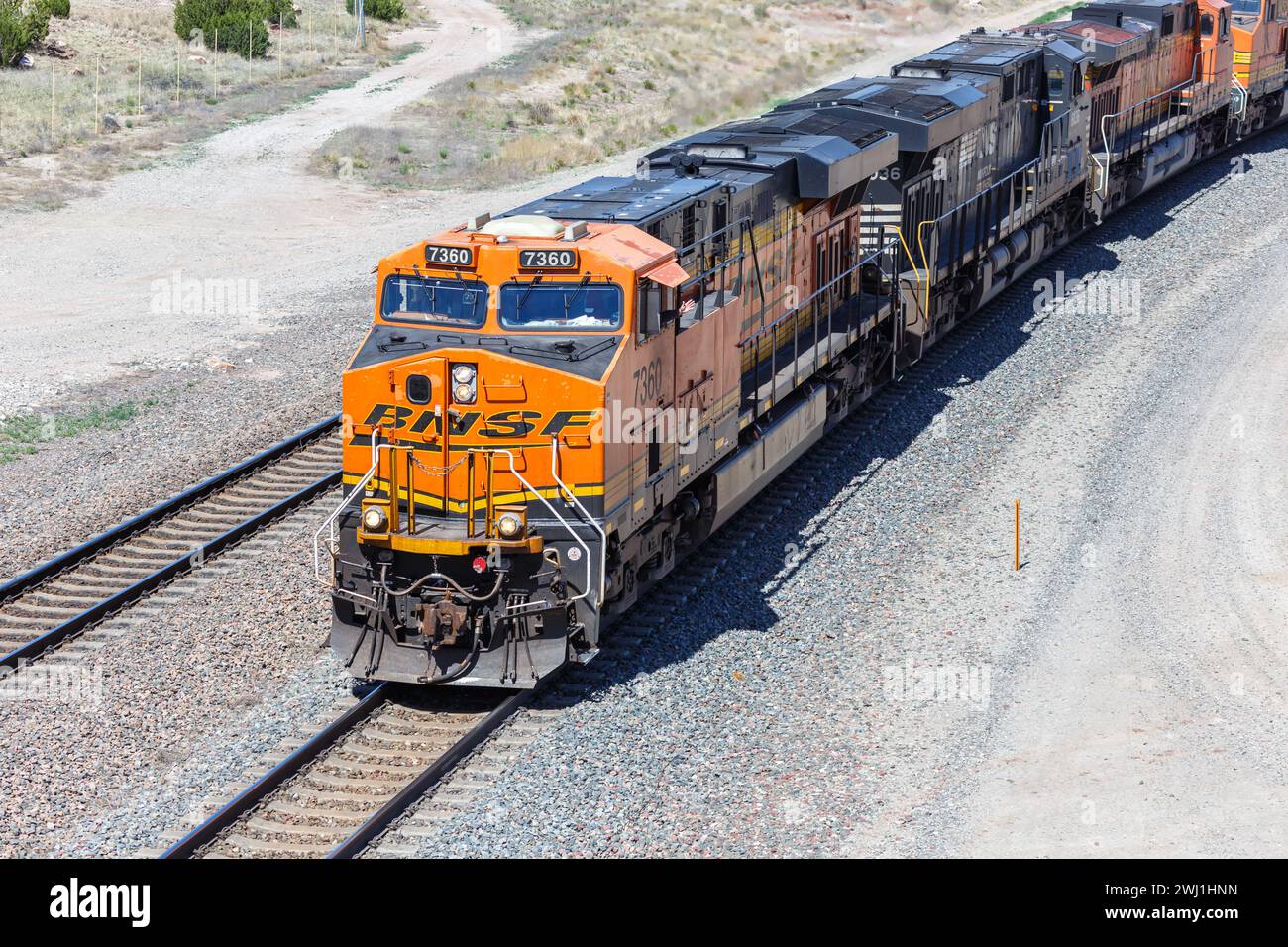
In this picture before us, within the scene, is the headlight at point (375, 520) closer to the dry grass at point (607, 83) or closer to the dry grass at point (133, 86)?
the dry grass at point (133, 86)

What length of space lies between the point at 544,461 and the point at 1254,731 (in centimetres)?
645

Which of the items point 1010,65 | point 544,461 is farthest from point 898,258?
point 544,461

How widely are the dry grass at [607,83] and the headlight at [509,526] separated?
2687 centimetres

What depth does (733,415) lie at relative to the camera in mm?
16828

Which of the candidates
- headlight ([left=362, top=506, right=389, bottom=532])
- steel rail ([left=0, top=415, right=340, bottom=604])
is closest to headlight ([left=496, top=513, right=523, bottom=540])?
headlight ([left=362, top=506, right=389, bottom=532])

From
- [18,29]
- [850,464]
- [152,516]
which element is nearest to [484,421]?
[152,516]

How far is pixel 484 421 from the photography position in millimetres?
13703

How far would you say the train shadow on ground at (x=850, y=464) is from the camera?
15109mm

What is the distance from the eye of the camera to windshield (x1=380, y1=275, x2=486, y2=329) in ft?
45.5

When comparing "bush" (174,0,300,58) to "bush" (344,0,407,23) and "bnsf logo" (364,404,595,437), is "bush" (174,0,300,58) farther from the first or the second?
"bnsf logo" (364,404,595,437)

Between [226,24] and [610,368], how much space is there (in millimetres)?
47035

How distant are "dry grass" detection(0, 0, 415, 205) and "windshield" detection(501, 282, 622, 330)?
25.6 m

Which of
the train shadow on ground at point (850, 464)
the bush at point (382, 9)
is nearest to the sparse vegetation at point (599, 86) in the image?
the bush at point (382, 9)

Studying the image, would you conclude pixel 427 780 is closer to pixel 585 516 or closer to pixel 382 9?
pixel 585 516
